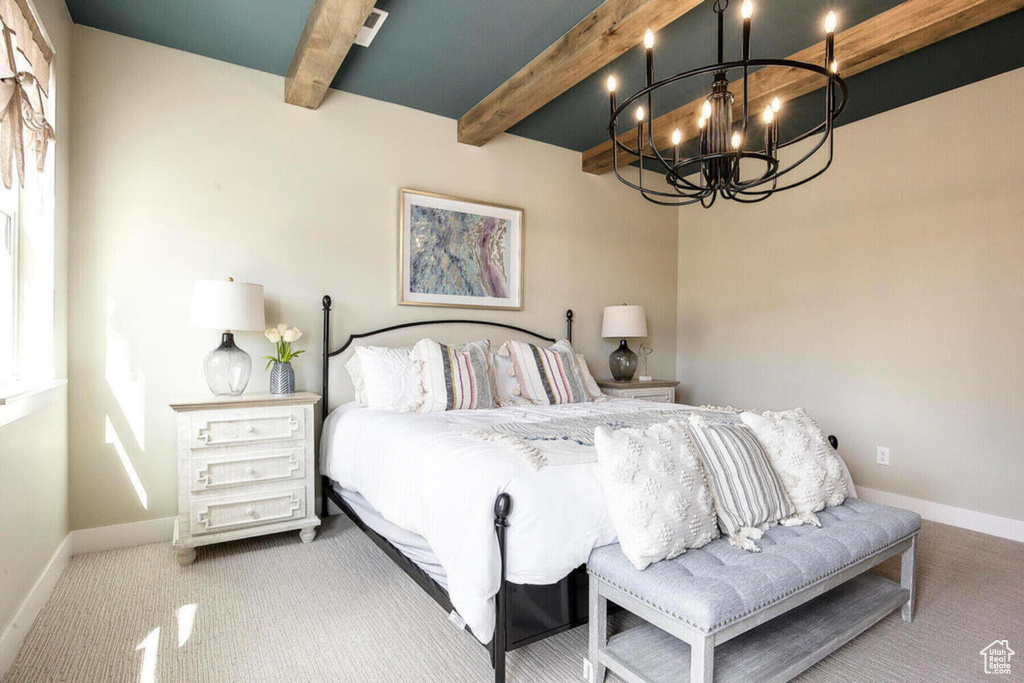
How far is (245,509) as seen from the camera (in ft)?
8.73

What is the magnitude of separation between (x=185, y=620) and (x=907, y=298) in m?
4.36

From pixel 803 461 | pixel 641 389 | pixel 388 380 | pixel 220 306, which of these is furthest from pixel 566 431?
pixel 641 389

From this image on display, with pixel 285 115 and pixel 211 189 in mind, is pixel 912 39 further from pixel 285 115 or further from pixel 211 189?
pixel 211 189

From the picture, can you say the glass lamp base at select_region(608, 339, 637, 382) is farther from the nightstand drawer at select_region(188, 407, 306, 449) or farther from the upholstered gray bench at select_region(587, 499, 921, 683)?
the nightstand drawer at select_region(188, 407, 306, 449)

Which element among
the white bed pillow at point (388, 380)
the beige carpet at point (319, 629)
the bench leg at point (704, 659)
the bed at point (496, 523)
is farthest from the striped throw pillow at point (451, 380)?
the bench leg at point (704, 659)

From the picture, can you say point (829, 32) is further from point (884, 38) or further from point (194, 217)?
point (194, 217)

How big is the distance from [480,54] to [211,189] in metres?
1.69

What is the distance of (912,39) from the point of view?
252 centimetres

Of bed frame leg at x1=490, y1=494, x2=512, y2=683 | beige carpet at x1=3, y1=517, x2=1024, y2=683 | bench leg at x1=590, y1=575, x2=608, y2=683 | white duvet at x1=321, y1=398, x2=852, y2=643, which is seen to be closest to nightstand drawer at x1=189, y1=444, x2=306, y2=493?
beige carpet at x1=3, y1=517, x2=1024, y2=683

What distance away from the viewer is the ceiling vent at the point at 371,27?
2.56 m

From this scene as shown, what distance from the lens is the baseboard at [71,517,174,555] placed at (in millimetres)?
2699

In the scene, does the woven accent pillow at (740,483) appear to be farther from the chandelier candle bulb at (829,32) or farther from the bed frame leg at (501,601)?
the chandelier candle bulb at (829,32)

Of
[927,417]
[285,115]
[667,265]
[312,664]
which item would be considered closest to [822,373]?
[927,417]

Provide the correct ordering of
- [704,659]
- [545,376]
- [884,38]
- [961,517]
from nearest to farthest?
[704,659], [884,38], [961,517], [545,376]
